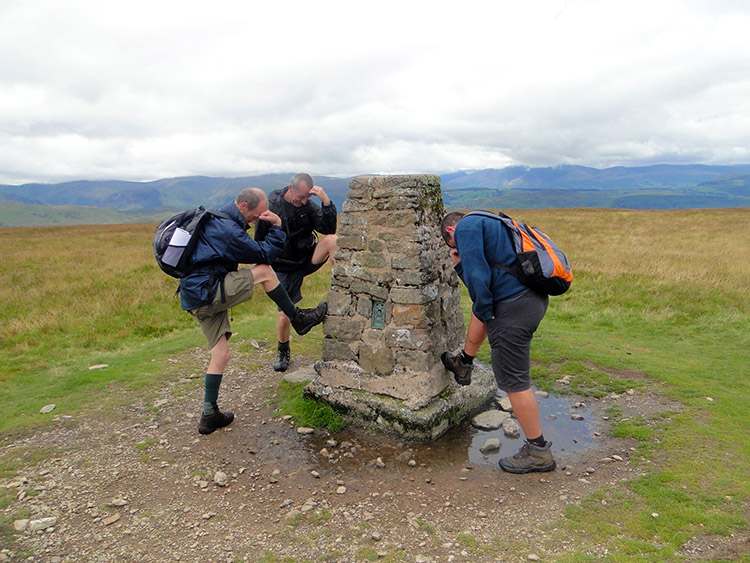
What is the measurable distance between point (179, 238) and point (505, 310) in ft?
12.6

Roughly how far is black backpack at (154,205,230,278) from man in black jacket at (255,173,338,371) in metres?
1.50

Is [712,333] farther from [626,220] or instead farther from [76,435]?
[626,220]

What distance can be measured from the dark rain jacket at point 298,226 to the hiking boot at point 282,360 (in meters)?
1.76

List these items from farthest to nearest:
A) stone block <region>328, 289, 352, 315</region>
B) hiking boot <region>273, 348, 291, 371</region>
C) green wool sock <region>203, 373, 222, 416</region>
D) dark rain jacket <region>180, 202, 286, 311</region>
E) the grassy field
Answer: hiking boot <region>273, 348, 291, 371</region> < stone block <region>328, 289, 352, 315</region> < green wool sock <region>203, 373, 222, 416</region> < dark rain jacket <region>180, 202, 286, 311</region> < the grassy field

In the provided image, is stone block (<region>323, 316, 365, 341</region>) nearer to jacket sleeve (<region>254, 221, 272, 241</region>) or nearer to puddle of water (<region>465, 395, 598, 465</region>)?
jacket sleeve (<region>254, 221, 272, 241</region>)

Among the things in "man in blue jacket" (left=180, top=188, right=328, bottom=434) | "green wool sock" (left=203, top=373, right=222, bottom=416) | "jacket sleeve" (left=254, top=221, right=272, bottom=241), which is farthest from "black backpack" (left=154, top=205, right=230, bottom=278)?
"green wool sock" (left=203, top=373, right=222, bottom=416)

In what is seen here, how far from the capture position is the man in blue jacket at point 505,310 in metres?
4.96

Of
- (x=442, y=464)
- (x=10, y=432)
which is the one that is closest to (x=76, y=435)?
(x=10, y=432)

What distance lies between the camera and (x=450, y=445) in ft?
19.7

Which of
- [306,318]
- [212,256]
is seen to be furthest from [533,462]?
[212,256]

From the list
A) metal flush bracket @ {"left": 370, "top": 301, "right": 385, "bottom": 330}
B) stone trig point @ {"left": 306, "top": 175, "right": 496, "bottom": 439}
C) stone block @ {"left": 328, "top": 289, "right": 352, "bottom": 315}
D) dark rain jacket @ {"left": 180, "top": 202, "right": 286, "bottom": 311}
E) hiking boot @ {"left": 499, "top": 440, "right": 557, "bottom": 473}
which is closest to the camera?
hiking boot @ {"left": 499, "top": 440, "right": 557, "bottom": 473}

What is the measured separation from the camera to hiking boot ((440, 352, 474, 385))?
245 inches

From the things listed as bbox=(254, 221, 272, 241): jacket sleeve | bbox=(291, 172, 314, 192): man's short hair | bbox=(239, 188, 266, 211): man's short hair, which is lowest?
bbox=(254, 221, 272, 241): jacket sleeve

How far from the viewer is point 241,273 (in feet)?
19.5
